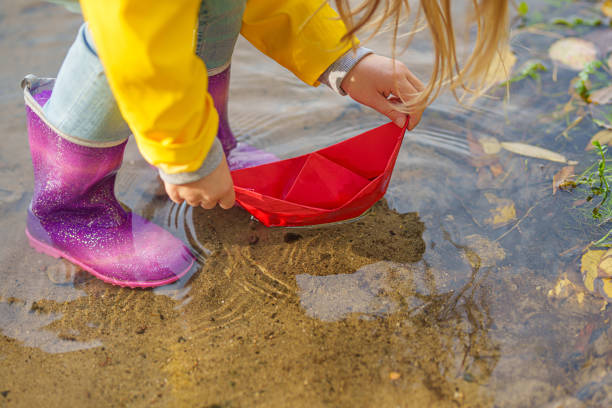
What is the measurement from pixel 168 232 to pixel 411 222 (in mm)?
652

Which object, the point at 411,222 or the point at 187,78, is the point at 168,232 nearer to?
the point at 187,78

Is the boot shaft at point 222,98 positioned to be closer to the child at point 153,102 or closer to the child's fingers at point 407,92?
the child at point 153,102

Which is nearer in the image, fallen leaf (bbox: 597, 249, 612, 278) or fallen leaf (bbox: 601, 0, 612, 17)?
fallen leaf (bbox: 597, 249, 612, 278)

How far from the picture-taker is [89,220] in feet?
4.17

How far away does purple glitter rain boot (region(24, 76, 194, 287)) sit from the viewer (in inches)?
45.9

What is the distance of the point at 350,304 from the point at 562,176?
0.76 m

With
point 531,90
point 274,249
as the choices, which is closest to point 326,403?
point 274,249

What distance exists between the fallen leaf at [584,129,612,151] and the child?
0.66 meters

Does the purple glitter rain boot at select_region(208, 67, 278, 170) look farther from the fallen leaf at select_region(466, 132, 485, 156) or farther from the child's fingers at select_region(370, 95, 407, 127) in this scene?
the fallen leaf at select_region(466, 132, 485, 156)

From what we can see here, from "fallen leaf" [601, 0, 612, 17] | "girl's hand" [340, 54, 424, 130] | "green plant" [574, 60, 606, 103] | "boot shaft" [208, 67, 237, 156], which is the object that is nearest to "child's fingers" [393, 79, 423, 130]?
"girl's hand" [340, 54, 424, 130]

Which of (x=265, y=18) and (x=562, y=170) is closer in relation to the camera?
(x=265, y=18)

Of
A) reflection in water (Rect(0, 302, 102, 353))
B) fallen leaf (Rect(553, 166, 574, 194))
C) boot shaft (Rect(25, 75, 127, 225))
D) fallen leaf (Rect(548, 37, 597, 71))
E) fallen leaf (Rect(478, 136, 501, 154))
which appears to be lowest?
reflection in water (Rect(0, 302, 102, 353))

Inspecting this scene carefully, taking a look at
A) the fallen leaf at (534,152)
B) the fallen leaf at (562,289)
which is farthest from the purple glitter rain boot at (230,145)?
the fallen leaf at (562,289)

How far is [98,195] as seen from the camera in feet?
4.14
